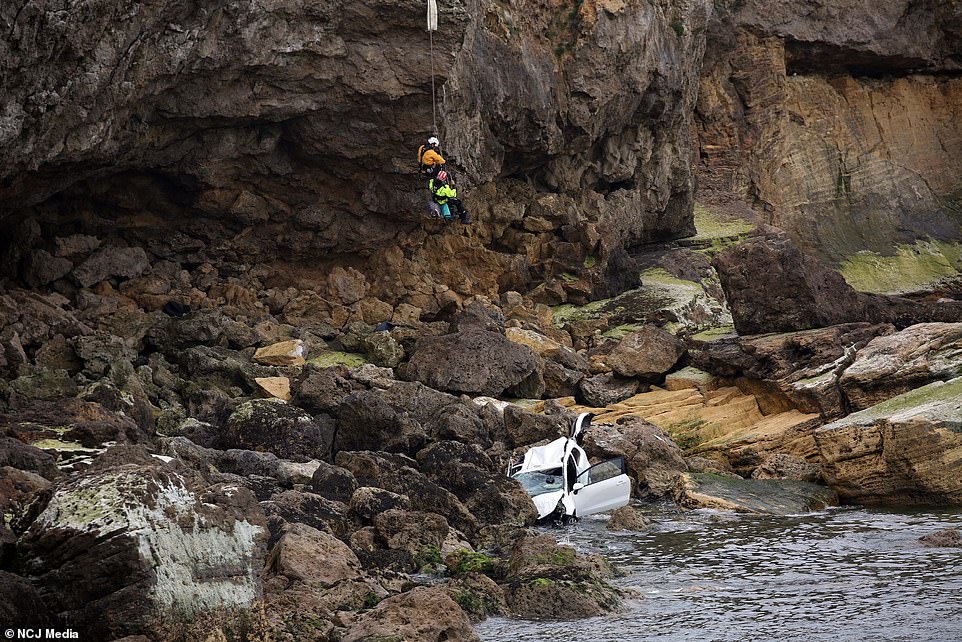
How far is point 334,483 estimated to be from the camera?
16797 millimetres

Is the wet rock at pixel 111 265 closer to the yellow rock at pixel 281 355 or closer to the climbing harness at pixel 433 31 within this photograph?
the yellow rock at pixel 281 355

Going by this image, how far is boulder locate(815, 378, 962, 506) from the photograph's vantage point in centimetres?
1769

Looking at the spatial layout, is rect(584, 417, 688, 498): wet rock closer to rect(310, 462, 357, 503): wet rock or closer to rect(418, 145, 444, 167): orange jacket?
rect(310, 462, 357, 503): wet rock

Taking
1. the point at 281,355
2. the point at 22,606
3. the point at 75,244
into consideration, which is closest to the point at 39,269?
the point at 75,244

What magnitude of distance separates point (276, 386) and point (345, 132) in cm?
838

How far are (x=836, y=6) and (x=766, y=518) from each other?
4018cm

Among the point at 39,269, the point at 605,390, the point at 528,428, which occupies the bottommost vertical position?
the point at 528,428

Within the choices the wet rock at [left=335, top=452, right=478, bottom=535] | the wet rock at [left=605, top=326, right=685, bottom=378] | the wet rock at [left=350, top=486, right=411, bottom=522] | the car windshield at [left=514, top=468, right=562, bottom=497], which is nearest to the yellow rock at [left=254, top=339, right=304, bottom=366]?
the wet rock at [left=605, top=326, right=685, bottom=378]

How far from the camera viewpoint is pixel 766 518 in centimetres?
1773

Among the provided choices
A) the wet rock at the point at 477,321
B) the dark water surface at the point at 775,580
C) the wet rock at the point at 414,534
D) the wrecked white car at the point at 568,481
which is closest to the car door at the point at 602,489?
the wrecked white car at the point at 568,481

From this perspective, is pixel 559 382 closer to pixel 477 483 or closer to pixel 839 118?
pixel 477 483

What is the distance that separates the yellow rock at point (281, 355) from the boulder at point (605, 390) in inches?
285

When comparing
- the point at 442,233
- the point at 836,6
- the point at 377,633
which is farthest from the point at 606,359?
the point at 836,6

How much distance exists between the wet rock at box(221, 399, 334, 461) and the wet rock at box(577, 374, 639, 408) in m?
9.23
